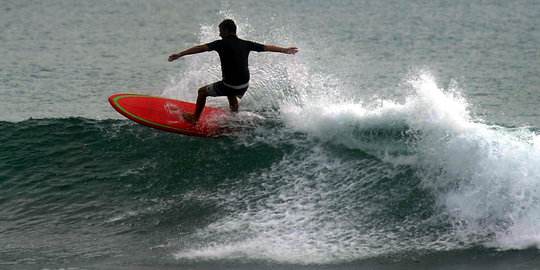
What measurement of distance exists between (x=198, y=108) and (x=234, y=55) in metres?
1.10

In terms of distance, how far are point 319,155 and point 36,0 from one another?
25.1 m

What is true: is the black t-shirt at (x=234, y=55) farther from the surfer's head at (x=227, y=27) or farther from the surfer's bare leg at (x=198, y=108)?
the surfer's bare leg at (x=198, y=108)

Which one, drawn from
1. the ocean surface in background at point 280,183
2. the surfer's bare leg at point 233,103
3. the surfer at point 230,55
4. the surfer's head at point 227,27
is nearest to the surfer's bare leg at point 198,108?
the surfer at point 230,55

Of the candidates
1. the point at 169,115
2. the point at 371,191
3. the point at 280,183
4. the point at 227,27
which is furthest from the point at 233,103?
the point at 371,191

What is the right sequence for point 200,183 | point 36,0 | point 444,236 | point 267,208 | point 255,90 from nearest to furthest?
point 444,236 < point 267,208 < point 200,183 < point 255,90 < point 36,0

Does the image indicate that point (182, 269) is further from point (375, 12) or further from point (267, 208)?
point (375, 12)

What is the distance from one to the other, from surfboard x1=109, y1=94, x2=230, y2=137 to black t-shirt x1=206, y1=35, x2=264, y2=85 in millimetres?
938

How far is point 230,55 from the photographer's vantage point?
10148 millimetres

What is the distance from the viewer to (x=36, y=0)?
3203 centimetres

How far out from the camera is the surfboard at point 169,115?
433 inches

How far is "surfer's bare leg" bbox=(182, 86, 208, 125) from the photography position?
34.7 feet

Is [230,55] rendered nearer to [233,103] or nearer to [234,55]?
[234,55]

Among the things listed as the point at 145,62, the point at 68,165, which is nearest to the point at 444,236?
the point at 68,165

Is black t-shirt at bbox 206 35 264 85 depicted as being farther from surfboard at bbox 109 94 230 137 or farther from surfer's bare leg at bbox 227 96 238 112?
surfboard at bbox 109 94 230 137
